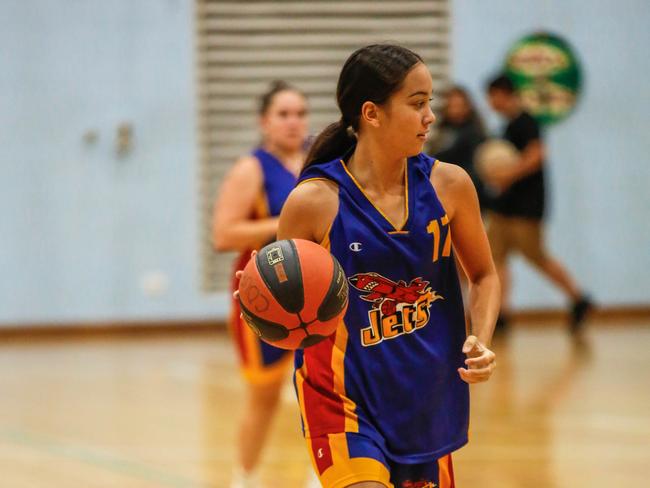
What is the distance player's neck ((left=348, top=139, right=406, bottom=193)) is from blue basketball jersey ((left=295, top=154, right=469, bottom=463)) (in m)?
0.03

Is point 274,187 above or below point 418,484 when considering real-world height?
above

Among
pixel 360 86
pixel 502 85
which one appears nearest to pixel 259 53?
pixel 502 85

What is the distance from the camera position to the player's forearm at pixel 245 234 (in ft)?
15.0

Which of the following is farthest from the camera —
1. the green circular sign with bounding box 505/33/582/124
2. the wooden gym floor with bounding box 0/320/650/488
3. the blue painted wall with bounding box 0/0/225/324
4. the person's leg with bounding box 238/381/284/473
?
the green circular sign with bounding box 505/33/582/124

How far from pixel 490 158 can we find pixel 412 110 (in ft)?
20.6

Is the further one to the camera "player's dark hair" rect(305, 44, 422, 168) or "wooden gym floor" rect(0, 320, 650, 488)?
"wooden gym floor" rect(0, 320, 650, 488)

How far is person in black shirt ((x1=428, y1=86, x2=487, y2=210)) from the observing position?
902cm

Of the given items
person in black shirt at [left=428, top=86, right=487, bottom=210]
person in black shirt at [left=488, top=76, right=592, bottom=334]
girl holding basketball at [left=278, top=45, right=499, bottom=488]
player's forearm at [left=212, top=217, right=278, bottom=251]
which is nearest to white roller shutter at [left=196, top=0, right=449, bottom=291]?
person in black shirt at [left=428, top=86, right=487, bottom=210]

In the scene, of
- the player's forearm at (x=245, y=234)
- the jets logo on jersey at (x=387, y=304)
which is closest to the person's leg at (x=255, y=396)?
the player's forearm at (x=245, y=234)

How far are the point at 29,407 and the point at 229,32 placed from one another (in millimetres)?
4436

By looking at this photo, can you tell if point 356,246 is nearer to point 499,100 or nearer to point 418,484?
point 418,484

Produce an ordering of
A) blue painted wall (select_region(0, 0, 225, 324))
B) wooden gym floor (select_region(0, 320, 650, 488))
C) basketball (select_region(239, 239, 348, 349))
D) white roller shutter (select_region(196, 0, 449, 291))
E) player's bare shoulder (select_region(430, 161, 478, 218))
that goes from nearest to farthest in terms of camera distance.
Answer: basketball (select_region(239, 239, 348, 349)), player's bare shoulder (select_region(430, 161, 478, 218)), wooden gym floor (select_region(0, 320, 650, 488)), blue painted wall (select_region(0, 0, 225, 324)), white roller shutter (select_region(196, 0, 449, 291))

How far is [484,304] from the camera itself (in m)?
2.99

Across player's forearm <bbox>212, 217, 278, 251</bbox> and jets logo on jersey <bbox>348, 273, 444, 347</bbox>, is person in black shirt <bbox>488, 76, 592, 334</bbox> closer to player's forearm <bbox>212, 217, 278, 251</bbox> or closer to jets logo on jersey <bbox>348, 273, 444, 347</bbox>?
player's forearm <bbox>212, 217, 278, 251</bbox>
